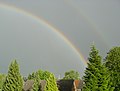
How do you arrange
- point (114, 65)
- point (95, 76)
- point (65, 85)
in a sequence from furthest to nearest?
point (65, 85) < point (114, 65) < point (95, 76)

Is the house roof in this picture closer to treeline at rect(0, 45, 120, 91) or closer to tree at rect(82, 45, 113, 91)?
treeline at rect(0, 45, 120, 91)

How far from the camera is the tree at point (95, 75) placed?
29.4 meters

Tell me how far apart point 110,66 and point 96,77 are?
19809 mm

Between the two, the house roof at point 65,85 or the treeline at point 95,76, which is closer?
the treeline at point 95,76

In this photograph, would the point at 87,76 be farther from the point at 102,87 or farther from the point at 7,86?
the point at 7,86

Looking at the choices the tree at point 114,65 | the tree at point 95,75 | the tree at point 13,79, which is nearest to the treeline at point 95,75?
the tree at point 95,75

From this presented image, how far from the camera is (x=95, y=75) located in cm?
2972

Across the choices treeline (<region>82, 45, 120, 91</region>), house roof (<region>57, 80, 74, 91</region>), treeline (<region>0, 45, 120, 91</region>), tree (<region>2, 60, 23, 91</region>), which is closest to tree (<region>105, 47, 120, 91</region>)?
treeline (<region>0, 45, 120, 91</region>)

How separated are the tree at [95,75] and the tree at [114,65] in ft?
32.2

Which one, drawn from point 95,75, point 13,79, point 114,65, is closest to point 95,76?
point 95,75

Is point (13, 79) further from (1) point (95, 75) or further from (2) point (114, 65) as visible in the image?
(1) point (95, 75)

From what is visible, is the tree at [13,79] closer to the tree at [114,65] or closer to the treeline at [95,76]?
the treeline at [95,76]

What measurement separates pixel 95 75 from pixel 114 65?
19180mm

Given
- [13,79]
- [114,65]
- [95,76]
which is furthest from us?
[13,79]
